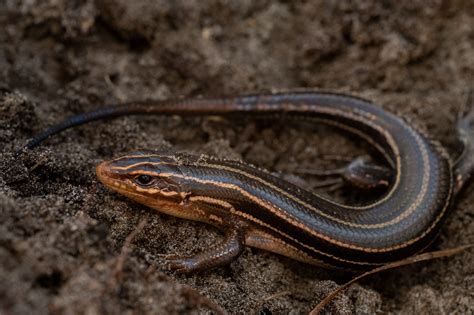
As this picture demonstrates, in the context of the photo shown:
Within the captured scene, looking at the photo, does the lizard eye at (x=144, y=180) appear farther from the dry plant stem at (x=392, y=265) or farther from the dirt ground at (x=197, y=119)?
the dry plant stem at (x=392, y=265)

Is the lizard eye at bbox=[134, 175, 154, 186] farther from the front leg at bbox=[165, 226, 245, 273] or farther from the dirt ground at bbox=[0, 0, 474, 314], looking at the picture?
the front leg at bbox=[165, 226, 245, 273]

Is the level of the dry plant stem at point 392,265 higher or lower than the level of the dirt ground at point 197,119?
lower

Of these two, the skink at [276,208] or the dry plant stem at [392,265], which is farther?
the skink at [276,208]

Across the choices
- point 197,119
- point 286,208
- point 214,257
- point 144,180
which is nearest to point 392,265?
point 286,208

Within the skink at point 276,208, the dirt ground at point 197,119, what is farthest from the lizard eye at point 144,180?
the dirt ground at point 197,119

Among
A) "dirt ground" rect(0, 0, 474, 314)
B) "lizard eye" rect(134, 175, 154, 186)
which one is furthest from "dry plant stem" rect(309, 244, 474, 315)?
"lizard eye" rect(134, 175, 154, 186)

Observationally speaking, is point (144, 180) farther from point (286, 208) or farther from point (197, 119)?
point (197, 119)
